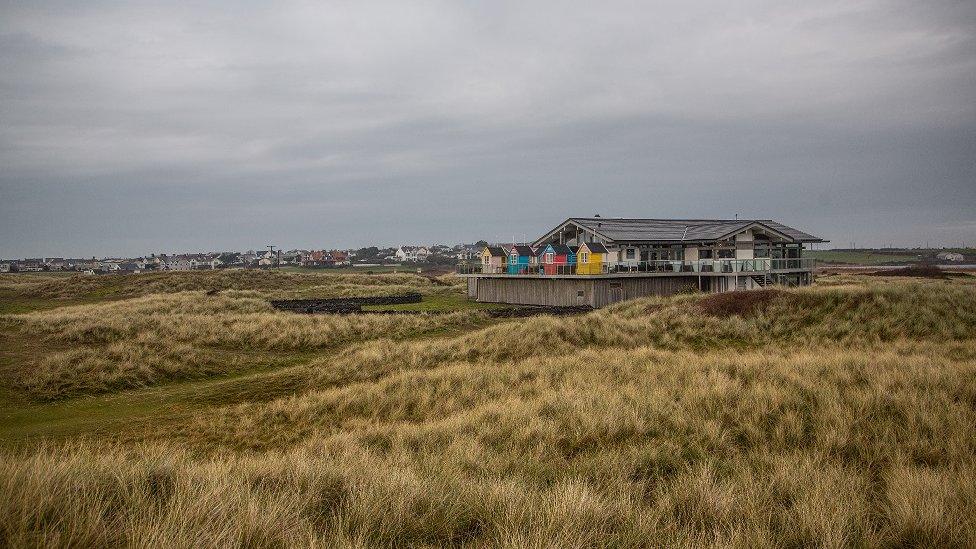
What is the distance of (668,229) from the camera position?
49.2 meters

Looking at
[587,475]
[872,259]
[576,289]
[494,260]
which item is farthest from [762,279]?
[872,259]

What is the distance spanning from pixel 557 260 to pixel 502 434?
34.8m

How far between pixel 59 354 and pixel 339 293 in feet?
124

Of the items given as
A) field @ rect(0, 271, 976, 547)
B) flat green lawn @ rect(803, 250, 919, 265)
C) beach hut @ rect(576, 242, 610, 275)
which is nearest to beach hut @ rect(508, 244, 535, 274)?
beach hut @ rect(576, 242, 610, 275)

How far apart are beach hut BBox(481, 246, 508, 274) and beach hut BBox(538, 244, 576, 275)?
3906 millimetres

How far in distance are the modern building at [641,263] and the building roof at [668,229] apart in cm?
8

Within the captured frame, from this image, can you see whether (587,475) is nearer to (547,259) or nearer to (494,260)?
(547,259)

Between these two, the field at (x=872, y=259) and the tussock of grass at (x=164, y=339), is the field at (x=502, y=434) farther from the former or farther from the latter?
the field at (x=872, y=259)

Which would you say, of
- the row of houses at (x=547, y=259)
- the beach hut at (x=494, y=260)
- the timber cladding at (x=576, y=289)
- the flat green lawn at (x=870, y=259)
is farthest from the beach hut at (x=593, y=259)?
the flat green lawn at (x=870, y=259)

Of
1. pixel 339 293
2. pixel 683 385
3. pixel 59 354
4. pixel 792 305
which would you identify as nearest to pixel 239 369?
pixel 59 354

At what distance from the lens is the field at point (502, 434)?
213 inches

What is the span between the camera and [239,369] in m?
21.0

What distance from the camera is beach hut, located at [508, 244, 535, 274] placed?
46.4 metres

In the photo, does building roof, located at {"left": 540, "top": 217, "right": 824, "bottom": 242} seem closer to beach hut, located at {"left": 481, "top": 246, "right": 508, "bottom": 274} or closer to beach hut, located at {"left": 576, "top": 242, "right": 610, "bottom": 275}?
beach hut, located at {"left": 576, "top": 242, "right": 610, "bottom": 275}
